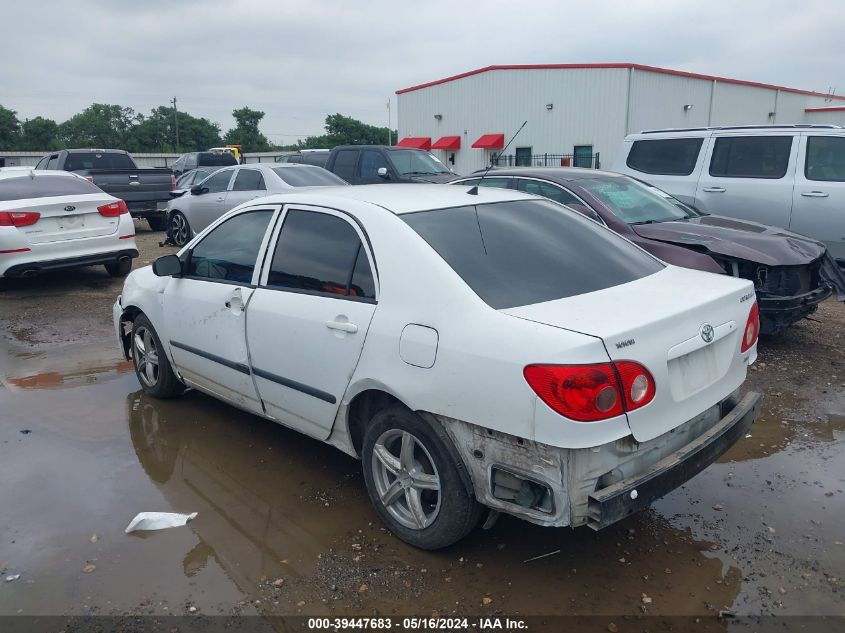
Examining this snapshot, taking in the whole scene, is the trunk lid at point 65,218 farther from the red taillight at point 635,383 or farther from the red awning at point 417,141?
the red awning at point 417,141

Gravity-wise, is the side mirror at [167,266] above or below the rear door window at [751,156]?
below

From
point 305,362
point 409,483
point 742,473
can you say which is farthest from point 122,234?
point 742,473

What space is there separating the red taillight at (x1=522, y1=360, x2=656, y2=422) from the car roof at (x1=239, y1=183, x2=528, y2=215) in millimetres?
1325

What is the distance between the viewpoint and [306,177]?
12.0 meters

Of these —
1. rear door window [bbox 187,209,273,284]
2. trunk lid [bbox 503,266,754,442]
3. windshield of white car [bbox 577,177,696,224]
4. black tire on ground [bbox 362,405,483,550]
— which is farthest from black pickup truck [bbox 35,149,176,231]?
trunk lid [bbox 503,266,754,442]

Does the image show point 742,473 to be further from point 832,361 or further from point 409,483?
point 832,361

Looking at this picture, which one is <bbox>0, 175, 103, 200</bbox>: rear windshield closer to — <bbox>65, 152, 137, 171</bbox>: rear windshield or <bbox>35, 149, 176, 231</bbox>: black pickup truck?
<bbox>35, 149, 176, 231</bbox>: black pickup truck

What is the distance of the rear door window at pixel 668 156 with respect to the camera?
8.86m

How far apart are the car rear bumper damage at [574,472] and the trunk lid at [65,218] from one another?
801 centimetres

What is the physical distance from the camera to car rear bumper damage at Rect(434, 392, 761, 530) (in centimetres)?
275

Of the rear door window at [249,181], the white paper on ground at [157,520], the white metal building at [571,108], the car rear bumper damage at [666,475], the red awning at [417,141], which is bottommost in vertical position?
the white paper on ground at [157,520]

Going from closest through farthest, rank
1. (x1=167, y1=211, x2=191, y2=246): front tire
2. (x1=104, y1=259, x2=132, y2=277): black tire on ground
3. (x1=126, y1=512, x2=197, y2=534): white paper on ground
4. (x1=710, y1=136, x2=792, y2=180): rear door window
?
(x1=126, y1=512, x2=197, y2=534): white paper on ground < (x1=710, y1=136, x2=792, y2=180): rear door window < (x1=104, y1=259, x2=132, y2=277): black tire on ground < (x1=167, y1=211, x2=191, y2=246): front tire

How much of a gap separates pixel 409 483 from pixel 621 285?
142cm

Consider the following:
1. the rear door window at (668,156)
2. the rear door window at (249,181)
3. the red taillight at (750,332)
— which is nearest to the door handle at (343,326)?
the red taillight at (750,332)
